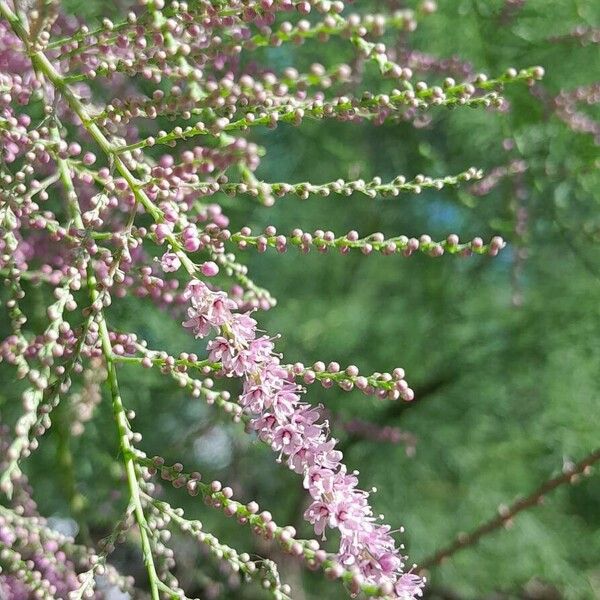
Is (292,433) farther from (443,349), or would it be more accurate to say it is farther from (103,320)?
(443,349)

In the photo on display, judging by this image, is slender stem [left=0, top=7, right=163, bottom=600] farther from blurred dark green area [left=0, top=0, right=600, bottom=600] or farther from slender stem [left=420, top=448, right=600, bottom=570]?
blurred dark green area [left=0, top=0, right=600, bottom=600]

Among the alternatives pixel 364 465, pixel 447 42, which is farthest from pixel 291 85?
pixel 364 465

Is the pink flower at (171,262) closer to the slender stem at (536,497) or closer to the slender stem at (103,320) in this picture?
the slender stem at (103,320)

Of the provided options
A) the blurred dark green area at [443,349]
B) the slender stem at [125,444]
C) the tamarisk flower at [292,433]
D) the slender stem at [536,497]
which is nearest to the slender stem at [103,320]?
the slender stem at [125,444]

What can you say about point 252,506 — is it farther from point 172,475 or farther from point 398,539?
point 398,539

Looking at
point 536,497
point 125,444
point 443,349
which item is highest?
point 125,444

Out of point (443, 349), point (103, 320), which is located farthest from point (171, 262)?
Result: point (443, 349)
